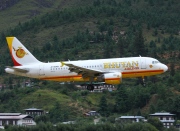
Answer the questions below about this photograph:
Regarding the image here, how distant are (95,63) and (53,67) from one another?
6510mm

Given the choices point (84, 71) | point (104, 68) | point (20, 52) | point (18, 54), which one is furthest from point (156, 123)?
point (84, 71)

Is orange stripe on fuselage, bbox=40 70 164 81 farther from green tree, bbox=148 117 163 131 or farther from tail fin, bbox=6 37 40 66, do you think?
green tree, bbox=148 117 163 131

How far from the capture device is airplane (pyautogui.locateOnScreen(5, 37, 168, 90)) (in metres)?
121

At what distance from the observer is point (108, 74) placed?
121 metres

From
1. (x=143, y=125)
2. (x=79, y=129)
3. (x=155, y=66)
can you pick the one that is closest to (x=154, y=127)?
(x=143, y=125)

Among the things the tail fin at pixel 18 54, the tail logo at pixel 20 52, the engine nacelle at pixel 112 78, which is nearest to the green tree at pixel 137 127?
the tail fin at pixel 18 54

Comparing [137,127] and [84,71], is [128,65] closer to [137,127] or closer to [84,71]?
[84,71]

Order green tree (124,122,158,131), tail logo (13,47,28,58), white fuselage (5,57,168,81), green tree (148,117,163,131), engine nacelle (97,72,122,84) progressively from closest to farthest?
1. engine nacelle (97,72,122,84)
2. white fuselage (5,57,168,81)
3. tail logo (13,47,28,58)
4. green tree (124,122,158,131)
5. green tree (148,117,163,131)

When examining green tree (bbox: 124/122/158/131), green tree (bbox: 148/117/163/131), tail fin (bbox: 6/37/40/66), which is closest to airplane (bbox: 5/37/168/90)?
tail fin (bbox: 6/37/40/66)

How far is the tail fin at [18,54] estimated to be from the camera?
128 m

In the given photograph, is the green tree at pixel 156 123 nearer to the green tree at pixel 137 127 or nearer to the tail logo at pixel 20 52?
the green tree at pixel 137 127

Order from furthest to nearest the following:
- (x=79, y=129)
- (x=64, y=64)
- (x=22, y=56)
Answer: (x=79, y=129) → (x=22, y=56) → (x=64, y=64)

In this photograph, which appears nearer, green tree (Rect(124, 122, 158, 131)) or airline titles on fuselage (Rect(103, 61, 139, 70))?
airline titles on fuselage (Rect(103, 61, 139, 70))

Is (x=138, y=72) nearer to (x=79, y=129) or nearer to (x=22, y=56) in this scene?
(x=22, y=56)
